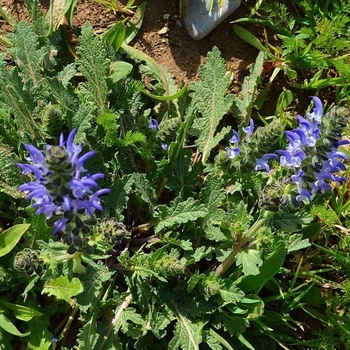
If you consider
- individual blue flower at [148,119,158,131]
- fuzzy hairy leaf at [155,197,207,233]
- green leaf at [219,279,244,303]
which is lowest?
green leaf at [219,279,244,303]

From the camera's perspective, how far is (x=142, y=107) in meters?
4.38

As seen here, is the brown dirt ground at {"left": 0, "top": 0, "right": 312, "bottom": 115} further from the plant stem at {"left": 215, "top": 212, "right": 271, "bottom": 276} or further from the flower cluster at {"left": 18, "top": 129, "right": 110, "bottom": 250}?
the flower cluster at {"left": 18, "top": 129, "right": 110, "bottom": 250}

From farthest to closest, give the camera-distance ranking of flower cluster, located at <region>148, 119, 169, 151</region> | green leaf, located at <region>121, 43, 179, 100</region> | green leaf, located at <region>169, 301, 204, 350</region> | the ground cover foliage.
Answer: green leaf, located at <region>121, 43, 179, 100</region>
flower cluster, located at <region>148, 119, 169, 151</region>
green leaf, located at <region>169, 301, 204, 350</region>
the ground cover foliage

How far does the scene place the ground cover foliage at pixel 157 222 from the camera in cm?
343

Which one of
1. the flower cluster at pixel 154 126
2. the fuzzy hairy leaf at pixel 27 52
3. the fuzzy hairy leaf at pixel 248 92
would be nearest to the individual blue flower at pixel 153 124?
the flower cluster at pixel 154 126

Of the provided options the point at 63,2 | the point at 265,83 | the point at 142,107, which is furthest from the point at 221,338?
the point at 63,2

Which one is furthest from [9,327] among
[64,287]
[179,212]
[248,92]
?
[248,92]

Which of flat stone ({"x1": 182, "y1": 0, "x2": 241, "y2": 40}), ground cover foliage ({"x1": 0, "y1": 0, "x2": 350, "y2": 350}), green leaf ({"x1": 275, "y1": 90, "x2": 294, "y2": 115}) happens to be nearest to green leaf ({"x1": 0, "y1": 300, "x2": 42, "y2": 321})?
ground cover foliage ({"x1": 0, "y1": 0, "x2": 350, "y2": 350})

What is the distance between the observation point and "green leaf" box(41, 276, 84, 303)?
3357 mm

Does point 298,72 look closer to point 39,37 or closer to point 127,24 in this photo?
point 127,24

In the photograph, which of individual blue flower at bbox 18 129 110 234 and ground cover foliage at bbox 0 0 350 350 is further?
ground cover foliage at bbox 0 0 350 350

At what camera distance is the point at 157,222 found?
150 inches

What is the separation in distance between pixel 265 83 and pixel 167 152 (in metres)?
1.24

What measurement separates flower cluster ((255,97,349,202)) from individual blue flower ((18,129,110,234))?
3.23ft
